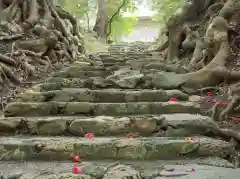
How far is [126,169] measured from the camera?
261cm

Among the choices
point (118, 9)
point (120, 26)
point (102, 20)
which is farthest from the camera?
point (120, 26)

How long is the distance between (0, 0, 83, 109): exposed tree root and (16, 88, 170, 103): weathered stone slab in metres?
0.72

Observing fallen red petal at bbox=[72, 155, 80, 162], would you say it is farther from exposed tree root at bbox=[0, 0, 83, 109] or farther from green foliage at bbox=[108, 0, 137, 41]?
green foliage at bbox=[108, 0, 137, 41]

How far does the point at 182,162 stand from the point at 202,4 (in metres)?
5.45

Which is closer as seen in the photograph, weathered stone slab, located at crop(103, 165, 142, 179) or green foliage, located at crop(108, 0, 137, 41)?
weathered stone slab, located at crop(103, 165, 142, 179)

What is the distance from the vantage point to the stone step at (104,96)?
4.23 m

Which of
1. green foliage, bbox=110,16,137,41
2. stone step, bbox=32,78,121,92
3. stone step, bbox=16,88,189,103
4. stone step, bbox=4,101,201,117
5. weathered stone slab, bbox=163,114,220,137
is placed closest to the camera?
weathered stone slab, bbox=163,114,220,137

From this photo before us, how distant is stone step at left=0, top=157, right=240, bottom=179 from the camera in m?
2.50

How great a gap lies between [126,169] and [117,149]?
372 mm

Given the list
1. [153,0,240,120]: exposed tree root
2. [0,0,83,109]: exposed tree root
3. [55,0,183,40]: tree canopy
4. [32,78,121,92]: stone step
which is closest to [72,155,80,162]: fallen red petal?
[153,0,240,120]: exposed tree root

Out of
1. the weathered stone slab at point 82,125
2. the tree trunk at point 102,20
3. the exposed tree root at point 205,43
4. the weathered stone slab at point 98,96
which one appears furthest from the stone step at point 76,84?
the tree trunk at point 102,20

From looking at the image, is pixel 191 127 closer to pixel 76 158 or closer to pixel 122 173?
pixel 122 173

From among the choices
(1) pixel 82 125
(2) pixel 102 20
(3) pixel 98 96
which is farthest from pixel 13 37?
(2) pixel 102 20

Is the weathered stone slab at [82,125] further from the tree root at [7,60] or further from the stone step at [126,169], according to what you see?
the tree root at [7,60]
